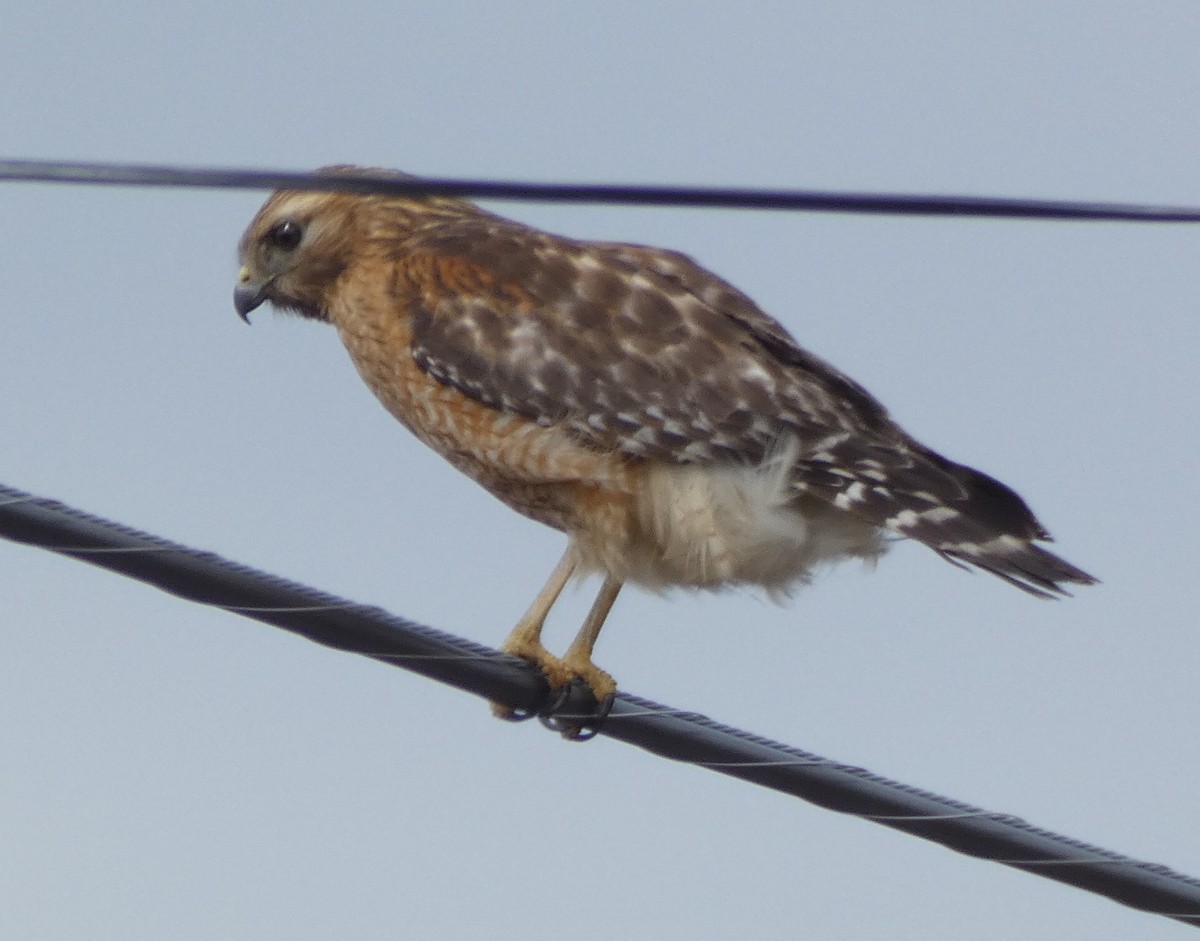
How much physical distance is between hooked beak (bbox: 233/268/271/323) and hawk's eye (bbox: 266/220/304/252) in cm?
15

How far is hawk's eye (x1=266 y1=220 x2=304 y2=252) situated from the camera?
7.19m

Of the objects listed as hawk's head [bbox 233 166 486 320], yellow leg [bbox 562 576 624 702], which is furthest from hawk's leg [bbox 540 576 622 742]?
hawk's head [bbox 233 166 486 320]

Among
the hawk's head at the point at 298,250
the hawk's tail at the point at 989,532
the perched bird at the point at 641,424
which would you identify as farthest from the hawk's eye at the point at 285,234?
the hawk's tail at the point at 989,532

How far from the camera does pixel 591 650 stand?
6.11 meters

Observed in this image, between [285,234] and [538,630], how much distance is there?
75.6 inches

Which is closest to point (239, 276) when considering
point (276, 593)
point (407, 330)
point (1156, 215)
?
point (407, 330)

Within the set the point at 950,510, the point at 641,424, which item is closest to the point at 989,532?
the point at 950,510

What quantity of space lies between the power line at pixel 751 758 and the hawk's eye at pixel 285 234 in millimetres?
2656

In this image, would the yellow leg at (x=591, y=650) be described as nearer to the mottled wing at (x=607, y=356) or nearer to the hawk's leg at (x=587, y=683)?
the hawk's leg at (x=587, y=683)

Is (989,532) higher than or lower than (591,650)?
higher

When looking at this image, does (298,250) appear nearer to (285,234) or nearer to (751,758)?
(285,234)

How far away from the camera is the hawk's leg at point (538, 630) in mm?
5895

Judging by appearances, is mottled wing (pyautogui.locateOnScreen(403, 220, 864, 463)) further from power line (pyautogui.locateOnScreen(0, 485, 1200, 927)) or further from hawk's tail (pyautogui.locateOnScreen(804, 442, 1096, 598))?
power line (pyautogui.locateOnScreen(0, 485, 1200, 927))

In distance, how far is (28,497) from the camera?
3.71 meters
